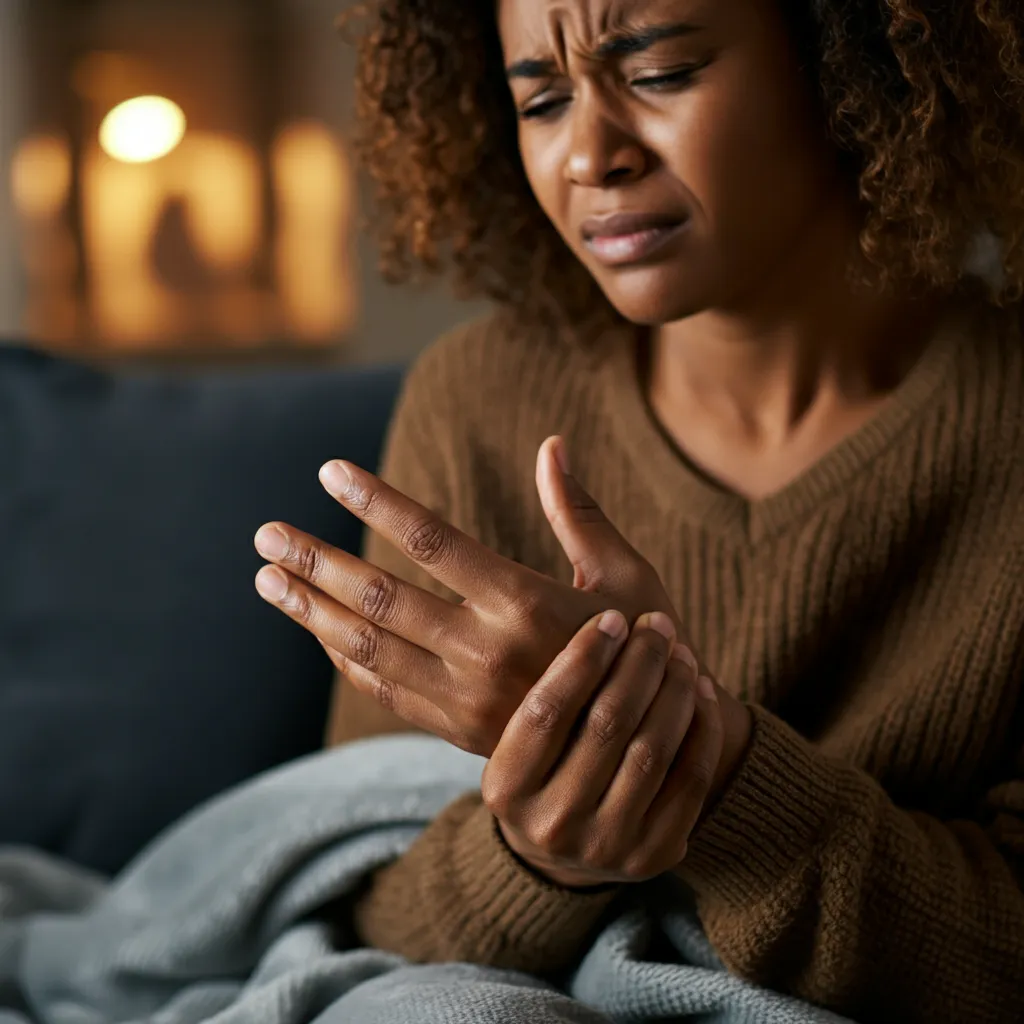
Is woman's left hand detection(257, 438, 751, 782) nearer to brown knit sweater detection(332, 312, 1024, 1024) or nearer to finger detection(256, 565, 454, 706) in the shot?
finger detection(256, 565, 454, 706)

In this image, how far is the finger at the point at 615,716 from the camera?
2.34 feet

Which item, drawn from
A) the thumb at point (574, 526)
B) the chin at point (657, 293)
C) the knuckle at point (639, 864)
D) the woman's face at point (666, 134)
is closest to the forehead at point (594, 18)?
Result: the woman's face at point (666, 134)

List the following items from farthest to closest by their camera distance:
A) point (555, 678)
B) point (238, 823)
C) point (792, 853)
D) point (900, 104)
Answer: point (238, 823) < point (900, 104) < point (792, 853) < point (555, 678)

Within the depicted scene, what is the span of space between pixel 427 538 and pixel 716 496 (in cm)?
36

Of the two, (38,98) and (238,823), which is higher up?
(38,98)

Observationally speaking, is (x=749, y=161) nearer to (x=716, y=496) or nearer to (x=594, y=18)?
(x=594, y=18)

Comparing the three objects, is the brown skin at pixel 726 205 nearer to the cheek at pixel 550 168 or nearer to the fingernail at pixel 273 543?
the cheek at pixel 550 168

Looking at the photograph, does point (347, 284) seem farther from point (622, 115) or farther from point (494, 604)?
point (494, 604)

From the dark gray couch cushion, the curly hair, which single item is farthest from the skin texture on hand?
the dark gray couch cushion

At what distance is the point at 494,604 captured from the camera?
2.39 feet

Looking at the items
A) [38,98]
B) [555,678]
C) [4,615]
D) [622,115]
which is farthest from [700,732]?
[38,98]

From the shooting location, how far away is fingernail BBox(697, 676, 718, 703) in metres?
0.77

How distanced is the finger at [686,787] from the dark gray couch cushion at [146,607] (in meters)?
0.56

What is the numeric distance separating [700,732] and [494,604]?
5.2 inches
